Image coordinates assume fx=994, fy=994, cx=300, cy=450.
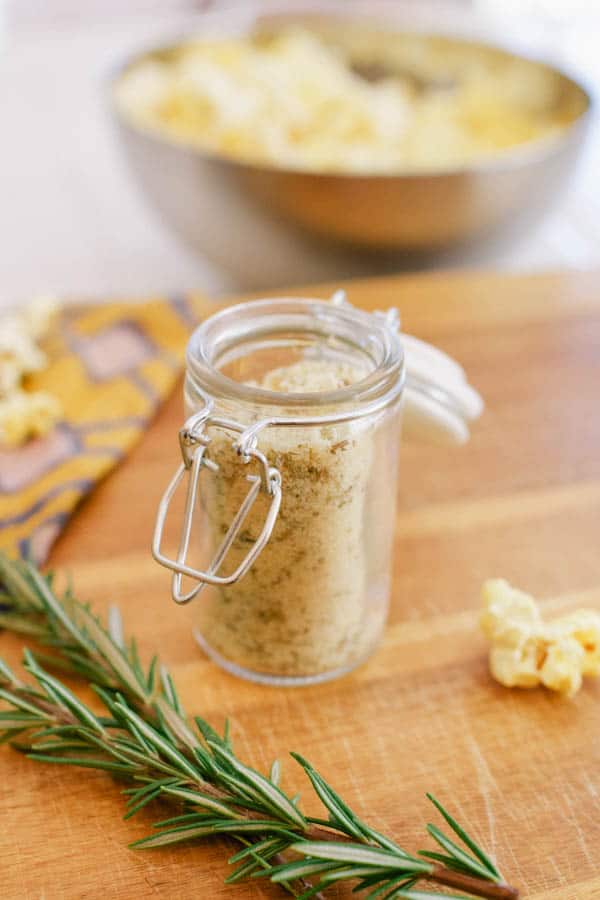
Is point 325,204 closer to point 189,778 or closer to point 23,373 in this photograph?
point 23,373

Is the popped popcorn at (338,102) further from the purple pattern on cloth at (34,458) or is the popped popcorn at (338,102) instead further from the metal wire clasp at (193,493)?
the metal wire clasp at (193,493)

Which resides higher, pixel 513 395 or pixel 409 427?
pixel 409 427

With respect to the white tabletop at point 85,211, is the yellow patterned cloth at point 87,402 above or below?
above

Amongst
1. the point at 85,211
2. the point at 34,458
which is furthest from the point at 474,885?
the point at 85,211

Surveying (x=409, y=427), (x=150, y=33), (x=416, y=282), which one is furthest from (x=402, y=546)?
(x=150, y=33)

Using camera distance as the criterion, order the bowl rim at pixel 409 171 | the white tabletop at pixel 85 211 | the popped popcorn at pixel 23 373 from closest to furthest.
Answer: the popped popcorn at pixel 23 373 < the bowl rim at pixel 409 171 < the white tabletop at pixel 85 211

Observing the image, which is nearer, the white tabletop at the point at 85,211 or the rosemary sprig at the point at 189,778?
the rosemary sprig at the point at 189,778

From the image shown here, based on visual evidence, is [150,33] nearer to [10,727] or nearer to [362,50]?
[362,50]

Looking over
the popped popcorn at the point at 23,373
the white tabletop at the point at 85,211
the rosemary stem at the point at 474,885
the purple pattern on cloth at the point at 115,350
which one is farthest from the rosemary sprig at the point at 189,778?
the white tabletop at the point at 85,211
